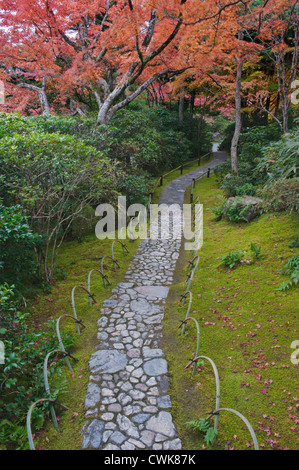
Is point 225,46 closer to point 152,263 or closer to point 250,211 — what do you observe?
point 250,211

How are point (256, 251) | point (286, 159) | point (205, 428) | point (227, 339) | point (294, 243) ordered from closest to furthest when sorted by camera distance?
1. point (205, 428)
2. point (227, 339)
3. point (294, 243)
4. point (256, 251)
5. point (286, 159)

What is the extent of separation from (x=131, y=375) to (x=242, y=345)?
2.00m

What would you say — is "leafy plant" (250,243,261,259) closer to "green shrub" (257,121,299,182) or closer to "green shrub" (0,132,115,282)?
"green shrub" (257,121,299,182)

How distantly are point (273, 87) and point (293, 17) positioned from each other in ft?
20.9

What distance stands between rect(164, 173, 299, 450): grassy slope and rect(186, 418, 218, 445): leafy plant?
3.9 inches

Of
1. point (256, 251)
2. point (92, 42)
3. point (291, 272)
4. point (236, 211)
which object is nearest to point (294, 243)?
point (256, 251)

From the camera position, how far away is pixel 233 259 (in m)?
7.56

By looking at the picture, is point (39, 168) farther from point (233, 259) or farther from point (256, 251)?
point (256, 251)

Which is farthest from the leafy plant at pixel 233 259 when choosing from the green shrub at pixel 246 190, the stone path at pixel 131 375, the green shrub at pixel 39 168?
the green shrub at pixel 246 190

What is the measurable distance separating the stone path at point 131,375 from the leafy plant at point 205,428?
26 centimetres

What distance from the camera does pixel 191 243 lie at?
33.1ft
